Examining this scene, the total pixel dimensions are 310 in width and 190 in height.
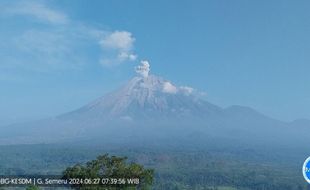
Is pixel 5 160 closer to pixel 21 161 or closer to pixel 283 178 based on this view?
pixel 21 161

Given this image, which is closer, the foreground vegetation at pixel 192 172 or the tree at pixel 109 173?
the tree at pixel 109 173

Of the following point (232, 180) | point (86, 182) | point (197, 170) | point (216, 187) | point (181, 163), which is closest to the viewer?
point (86, 182)

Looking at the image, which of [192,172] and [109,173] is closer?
[109,173]

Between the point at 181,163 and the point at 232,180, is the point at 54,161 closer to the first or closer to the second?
the point at 181,163

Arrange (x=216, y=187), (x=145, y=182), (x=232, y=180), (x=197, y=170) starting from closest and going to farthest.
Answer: (x=145, y=182) → (x=216, y=187) → (x=232, y=180) → (x=197, y=170)

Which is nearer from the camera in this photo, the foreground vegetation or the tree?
the tree

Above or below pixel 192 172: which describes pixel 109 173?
above

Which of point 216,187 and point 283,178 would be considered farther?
point 283,178

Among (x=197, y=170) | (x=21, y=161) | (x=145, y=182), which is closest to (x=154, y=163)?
(x=197, y=170)

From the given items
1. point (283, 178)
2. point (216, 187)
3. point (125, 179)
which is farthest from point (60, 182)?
point (283, 178)
